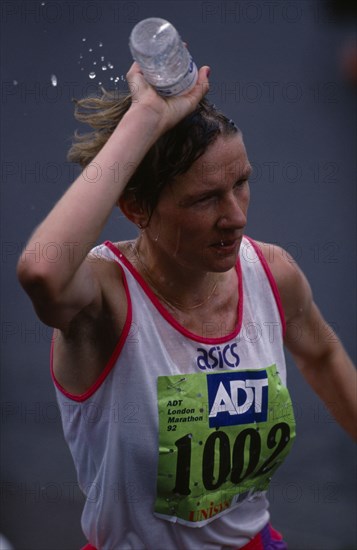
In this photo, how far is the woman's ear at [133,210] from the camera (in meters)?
2.25

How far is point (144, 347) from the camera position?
213 cm

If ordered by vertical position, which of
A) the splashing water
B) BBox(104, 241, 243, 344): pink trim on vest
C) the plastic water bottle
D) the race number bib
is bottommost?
the race number bib

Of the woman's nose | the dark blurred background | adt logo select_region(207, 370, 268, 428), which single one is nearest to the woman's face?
the woman's nose

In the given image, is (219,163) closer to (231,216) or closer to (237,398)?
(231,216)

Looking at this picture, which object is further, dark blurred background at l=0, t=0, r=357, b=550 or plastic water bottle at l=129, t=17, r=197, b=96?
dark blurred background at l=0, t=0, r=357, b=550

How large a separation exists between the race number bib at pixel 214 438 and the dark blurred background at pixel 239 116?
2906mm

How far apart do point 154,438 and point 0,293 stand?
405cm

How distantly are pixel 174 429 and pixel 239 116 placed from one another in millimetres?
5244

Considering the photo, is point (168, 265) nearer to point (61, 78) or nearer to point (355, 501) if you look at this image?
point (355, 501)

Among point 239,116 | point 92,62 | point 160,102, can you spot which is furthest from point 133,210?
point 92,62

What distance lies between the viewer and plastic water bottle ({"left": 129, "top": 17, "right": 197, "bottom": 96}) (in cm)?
194

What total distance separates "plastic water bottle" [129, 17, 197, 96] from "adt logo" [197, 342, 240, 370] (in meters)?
0.64

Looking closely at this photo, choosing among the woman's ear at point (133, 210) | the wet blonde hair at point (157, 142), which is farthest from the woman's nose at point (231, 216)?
the woman's ear at point (133, 210)

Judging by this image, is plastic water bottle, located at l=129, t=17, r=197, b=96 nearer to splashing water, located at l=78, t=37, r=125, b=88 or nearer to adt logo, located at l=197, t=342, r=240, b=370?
adt logo, located at l=197, t=342, r=240, b=370
